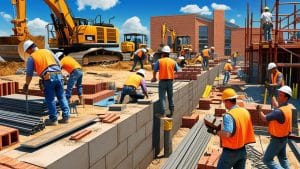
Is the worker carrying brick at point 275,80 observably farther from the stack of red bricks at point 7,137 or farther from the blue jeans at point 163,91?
the stack of red bricks at point 7,137

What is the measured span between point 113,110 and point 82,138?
165 cm

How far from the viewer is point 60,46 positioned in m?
18.6

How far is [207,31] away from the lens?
46156 mm

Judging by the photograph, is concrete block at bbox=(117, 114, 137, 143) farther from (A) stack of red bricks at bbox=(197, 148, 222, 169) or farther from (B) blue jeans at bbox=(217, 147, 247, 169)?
(B) blue jeans at bbox=(217, 147, 247, 169)

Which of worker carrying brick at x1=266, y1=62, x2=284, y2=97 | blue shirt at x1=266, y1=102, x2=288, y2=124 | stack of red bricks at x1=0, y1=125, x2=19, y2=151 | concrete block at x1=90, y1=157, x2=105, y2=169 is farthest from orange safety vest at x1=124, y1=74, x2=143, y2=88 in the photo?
worker carrying brick at x1=266, y1=62, x2=284, y2=97

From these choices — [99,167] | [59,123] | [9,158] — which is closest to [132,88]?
[59,123]

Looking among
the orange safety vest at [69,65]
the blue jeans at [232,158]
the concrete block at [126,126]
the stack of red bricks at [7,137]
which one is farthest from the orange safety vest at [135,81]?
the blue jeans at [232,158]

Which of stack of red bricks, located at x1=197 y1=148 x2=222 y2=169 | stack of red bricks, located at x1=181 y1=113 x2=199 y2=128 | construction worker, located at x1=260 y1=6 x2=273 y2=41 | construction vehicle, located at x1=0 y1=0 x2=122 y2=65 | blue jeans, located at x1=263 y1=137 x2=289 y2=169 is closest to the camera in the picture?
blue jeans, located at x1=263 y1=137 x2=289 y2=169

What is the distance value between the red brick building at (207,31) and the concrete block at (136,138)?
39.0m

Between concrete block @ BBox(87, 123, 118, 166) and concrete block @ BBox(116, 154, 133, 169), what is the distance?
400 millimetres

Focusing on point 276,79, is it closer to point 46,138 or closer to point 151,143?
point 151,143

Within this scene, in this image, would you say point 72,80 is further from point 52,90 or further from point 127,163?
point 127,163

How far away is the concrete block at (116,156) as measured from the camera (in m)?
4.49

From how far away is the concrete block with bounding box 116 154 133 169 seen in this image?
16.1 feet
